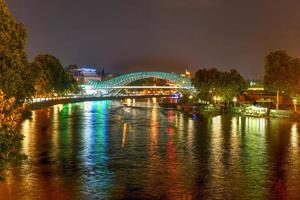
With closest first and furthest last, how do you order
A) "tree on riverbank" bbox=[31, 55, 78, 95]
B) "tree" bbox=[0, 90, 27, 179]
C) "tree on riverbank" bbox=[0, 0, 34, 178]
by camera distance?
"tree" bbox=[0, 90, 27, 179]
"tree on riverbank" bbox=[0, 0, 34, 178]
"tree on riverbank" bbox=[31, 55, 78, 95]

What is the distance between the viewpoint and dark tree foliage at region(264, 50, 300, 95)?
59.2m

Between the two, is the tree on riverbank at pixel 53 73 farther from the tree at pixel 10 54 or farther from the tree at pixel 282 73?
the tree at pixel 10 54

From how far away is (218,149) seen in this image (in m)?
26.6

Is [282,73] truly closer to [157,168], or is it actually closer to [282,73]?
[282,73]

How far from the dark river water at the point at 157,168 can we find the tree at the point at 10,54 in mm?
3060

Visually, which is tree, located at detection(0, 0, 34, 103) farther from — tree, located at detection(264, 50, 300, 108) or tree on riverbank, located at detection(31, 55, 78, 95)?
tree on riverbank, located at detection(31, 55, 78, 95)

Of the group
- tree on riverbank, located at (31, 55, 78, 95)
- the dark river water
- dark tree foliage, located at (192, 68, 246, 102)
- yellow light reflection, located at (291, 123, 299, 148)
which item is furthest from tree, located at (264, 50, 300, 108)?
tree on riverbank, located at (31, 55, 78, 95)

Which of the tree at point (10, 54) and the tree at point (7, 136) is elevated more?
the tree at point (10, 54)

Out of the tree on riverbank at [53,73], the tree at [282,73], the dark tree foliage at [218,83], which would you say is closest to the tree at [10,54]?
the tree at [282,73]

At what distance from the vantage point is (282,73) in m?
60.7

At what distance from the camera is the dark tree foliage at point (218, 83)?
77375mm

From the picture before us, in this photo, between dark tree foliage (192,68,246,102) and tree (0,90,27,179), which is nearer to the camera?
tree (0,90,27,179)

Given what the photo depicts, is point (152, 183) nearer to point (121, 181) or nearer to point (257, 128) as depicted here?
point (121, 181)

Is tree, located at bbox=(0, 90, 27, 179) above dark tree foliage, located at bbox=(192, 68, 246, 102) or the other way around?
the other way around
